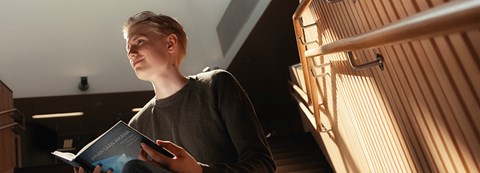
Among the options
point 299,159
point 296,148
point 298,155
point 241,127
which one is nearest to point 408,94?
point 241,127

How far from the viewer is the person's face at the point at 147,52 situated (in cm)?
173

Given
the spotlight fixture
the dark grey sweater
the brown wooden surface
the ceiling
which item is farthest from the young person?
the spotlight fixture

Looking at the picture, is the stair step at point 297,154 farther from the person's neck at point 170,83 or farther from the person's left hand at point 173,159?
the person's left hand at point 173,159

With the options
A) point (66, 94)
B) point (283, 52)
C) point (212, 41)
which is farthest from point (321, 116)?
point (66, 94)

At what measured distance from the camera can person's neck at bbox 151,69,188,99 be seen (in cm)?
176

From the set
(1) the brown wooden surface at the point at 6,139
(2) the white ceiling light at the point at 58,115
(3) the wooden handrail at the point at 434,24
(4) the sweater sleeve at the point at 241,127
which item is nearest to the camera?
(3) the wooden handrail at the point at 434,24

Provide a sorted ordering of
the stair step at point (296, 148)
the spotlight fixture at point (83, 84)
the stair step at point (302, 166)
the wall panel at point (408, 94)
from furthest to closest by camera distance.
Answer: the spotlight fixture at point (83, 84), the stair step at point (296, 148), the stair step at point (302, 166), the wall panel at point (408, 94)

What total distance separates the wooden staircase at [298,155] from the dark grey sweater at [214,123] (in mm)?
3549

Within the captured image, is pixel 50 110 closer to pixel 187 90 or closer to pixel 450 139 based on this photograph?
pixel 187 90

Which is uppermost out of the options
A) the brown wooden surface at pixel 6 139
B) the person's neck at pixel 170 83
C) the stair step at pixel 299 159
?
the brown wooden surface at pixel 6 139

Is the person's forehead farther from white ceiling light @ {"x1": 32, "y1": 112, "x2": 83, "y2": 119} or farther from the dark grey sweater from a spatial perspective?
white ceiling light @ {"x1": 32, "y1": 112, "x2": 83, "y2": 119}

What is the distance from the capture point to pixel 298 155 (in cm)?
579

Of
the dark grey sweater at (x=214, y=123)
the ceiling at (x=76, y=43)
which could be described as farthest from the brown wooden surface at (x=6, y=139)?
the dark grey sweater at (x=214, y=123)

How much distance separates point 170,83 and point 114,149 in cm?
45
